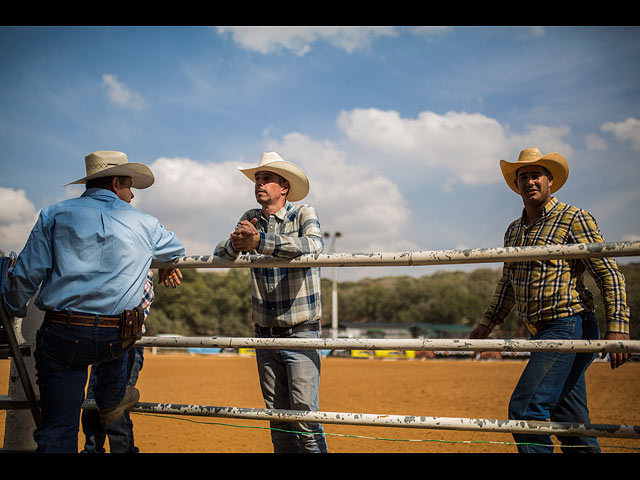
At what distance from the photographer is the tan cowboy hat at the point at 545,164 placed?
10.1 ft

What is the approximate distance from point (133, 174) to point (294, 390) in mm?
1481

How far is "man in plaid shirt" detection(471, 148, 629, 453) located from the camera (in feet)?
8.71

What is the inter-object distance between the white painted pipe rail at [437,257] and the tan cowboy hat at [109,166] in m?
0.58

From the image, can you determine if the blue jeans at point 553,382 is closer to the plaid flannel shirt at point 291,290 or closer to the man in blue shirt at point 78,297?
the plaid flannel shirt at point 291,290

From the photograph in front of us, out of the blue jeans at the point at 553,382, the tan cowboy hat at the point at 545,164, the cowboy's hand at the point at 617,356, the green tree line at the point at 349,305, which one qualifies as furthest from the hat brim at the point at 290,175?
the green tree line at the point at 349,305

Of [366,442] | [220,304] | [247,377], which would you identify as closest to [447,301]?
[220,304]

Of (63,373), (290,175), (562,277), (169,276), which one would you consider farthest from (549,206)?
(63,373)

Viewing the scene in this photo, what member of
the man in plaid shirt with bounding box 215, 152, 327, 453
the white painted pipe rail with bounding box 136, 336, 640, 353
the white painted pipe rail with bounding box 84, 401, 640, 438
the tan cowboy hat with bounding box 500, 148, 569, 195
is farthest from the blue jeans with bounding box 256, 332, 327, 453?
the tan cowboy hat with bounding box 500, 148, 569, 195

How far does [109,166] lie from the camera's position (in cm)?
264

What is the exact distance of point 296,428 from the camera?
2.79 m

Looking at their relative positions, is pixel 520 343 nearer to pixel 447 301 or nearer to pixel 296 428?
pixel 296 428
